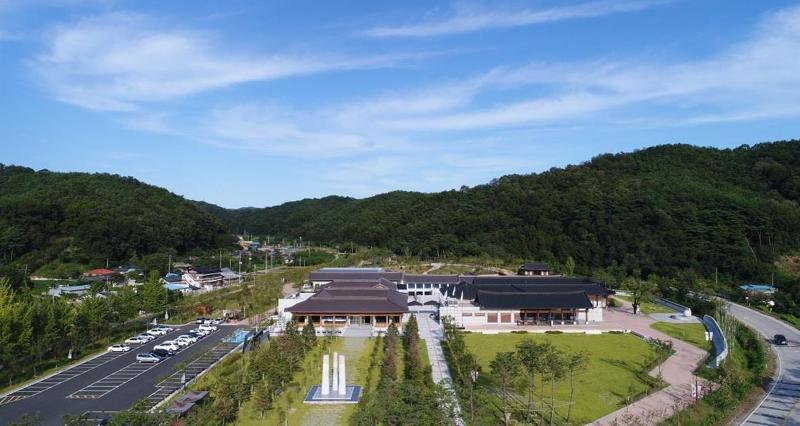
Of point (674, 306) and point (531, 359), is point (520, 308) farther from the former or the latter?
point (531, 359)

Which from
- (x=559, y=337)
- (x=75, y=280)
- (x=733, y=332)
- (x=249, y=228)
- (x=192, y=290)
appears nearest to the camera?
(x=733, y=332)

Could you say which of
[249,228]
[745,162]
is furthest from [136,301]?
[249,228]

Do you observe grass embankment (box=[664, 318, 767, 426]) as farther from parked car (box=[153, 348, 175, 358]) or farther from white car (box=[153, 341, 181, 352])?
white car (box=[153, 341, 181, 352])

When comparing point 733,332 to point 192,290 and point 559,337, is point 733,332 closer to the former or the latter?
point 559,337

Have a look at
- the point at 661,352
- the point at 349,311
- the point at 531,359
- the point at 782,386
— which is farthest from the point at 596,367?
the point at 349,311

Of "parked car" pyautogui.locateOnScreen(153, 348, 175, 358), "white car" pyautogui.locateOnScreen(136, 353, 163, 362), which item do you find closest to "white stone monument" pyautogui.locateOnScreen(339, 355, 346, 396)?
"white car" pyautogui.locateOnScreen(136, 353, 163, 362)
